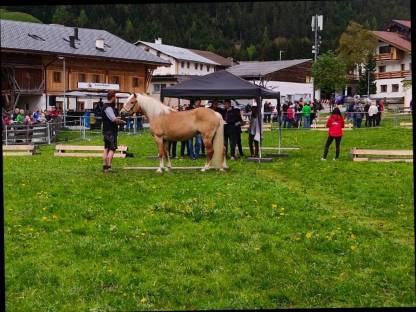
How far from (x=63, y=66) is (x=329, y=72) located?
25114 mm

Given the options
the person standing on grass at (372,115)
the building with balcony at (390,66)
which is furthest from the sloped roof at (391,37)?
the person standing on grass at (372,115)

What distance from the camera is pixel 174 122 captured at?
1429 cm

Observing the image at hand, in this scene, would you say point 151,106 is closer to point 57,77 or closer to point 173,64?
point 57,77

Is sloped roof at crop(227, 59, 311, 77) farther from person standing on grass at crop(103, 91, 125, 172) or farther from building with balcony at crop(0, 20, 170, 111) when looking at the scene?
person standing on grass at crop(103, 91, 125, 172)

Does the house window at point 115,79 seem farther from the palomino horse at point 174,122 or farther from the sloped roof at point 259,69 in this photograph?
the palomino horse at point 174,122

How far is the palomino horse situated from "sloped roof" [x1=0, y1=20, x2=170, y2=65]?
2977 cm

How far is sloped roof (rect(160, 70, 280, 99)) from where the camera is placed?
16219mm

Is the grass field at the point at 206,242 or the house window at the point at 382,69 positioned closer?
the grass field at the point at 206,242

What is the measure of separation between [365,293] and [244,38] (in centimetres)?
9551

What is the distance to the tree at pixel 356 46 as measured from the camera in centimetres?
5553

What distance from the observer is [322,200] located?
10.6m

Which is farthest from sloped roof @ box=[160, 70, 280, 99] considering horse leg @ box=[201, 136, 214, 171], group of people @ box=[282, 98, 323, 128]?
group of people @ box=[282, 98, 323, 128]

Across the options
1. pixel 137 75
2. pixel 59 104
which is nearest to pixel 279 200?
pixel 59 104

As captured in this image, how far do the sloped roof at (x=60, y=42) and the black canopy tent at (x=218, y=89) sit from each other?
27976 millimetres
